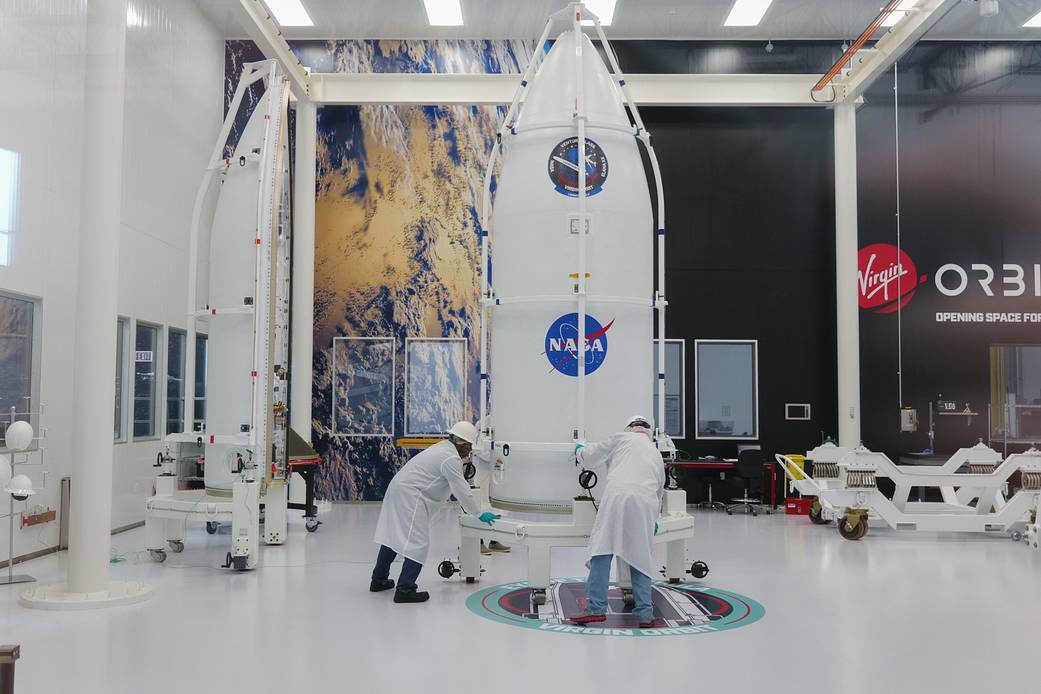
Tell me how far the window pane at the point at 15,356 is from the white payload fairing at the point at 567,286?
351 cm

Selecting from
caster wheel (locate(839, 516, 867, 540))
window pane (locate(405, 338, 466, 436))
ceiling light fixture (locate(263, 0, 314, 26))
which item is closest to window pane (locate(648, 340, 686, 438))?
window pane (locate(405, 338, 466, 436))

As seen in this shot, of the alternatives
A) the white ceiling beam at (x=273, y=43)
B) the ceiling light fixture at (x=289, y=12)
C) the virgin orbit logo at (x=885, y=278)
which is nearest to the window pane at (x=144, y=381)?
the white ceiling beam at (x=273, y=43)

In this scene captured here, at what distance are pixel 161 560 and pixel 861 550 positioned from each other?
620 centimetres

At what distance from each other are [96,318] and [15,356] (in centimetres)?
148

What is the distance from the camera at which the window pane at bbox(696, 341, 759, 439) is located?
39.7 ft

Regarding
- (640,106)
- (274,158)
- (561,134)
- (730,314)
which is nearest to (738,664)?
(561,134)

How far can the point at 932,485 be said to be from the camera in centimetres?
946

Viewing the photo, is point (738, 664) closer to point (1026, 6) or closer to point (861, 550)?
point (861, 550)

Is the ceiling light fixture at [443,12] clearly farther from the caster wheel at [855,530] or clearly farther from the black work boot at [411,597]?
the black work boot at [411,597]

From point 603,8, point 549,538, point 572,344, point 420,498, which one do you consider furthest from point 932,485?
point 603,8

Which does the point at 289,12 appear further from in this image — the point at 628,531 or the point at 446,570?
the point at 628,531

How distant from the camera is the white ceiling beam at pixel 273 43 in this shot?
953 cm

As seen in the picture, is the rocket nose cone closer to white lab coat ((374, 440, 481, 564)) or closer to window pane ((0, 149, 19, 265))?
white lab coat ((374, 440, 481, 564))

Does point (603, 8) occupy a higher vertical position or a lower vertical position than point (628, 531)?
higher
